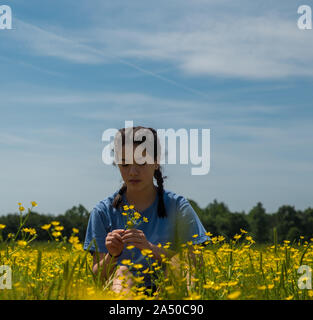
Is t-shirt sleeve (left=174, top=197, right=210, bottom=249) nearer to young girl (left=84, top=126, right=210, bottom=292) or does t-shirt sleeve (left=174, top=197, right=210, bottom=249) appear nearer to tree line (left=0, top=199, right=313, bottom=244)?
young girl (left=84, top=126, right=210, bottom=292)

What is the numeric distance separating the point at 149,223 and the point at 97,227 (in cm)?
57

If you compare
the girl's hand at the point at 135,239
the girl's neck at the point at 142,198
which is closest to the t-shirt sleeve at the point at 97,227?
the girl's neck at the point at 142,198

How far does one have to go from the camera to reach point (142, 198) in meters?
4.54

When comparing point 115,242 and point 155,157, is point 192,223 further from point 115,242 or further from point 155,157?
point 115,242

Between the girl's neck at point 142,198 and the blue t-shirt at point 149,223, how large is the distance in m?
0.05

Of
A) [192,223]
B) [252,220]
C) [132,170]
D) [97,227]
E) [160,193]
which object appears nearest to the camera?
[132,170]

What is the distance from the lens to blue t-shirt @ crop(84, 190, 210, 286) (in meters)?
4.19

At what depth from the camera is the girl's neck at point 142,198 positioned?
4.50 meters

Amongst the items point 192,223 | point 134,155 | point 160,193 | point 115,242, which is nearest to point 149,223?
point 160,193

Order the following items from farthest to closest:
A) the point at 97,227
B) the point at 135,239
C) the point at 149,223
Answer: the point at 149,223, the point at 97,227, the point at 135,239

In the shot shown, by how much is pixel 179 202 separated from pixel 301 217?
18104 mm

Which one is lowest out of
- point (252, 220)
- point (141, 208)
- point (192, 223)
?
point (252, 220)

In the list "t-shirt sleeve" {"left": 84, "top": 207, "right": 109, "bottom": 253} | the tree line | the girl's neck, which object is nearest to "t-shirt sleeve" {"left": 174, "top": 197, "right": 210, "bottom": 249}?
the girl's neck
